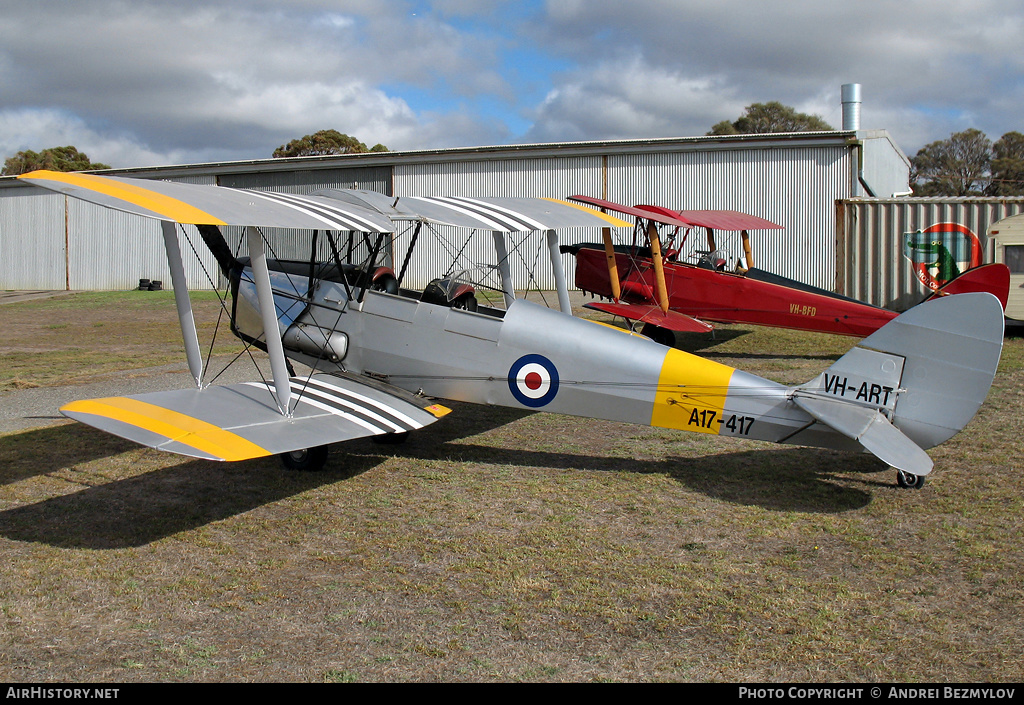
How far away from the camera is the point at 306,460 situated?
6031mm

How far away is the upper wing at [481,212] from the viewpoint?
6.57 meters

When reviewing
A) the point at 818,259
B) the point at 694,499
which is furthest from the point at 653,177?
the point at 694,499

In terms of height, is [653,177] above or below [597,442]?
above

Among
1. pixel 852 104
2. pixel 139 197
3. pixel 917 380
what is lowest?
pixel 917 380

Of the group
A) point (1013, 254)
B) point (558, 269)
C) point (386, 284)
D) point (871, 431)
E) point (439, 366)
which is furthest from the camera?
point (1013, 254)

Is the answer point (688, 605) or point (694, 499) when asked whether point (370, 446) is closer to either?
point (694, 499)

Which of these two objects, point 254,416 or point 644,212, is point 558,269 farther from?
point 644,212

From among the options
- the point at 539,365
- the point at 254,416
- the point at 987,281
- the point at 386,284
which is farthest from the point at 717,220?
the point at 254,416

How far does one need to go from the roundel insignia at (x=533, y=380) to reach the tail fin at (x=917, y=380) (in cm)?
176

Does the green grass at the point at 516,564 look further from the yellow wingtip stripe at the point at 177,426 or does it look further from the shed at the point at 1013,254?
the shed at the point at 1013,254

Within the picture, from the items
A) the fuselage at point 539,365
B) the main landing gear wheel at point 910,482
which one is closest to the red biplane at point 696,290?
the fuselage at point 539,365

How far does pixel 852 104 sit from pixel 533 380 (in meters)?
22.5

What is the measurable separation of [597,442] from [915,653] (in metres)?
3.76
